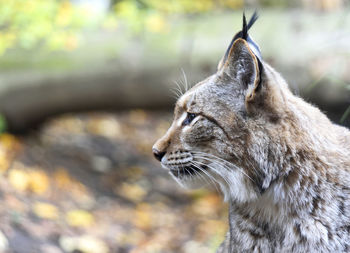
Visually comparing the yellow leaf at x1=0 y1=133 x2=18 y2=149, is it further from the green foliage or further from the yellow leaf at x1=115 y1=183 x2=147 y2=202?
the yellow leaf at x1=115 y1=183 x2=147 y2=202

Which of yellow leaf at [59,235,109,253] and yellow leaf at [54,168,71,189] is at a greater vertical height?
yellow leaf at [59,235,109,253]

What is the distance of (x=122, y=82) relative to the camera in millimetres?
7660

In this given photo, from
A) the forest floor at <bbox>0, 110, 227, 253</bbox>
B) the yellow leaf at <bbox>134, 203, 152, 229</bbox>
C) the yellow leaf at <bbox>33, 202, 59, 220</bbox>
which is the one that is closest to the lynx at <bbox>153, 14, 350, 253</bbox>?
the forest floor at <bbox>0, 110, 227, 253</bbox>

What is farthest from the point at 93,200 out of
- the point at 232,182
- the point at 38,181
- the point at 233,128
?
the point at 233,128

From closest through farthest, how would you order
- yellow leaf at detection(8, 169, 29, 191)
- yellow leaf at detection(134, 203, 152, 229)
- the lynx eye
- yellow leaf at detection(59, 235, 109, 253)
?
the lynx eye
yellow leaf at detection(59, 235, 109, 253)
yellow leaf at detection(8, 169, 29, 191)
yellow leaf at detection(134, 203, 152, 229)

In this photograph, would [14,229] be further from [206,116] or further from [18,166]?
[206,116]

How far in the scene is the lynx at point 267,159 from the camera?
298 centimetres

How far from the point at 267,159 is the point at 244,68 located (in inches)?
21.3

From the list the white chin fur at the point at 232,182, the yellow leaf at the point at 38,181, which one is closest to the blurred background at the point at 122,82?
the yellow leaf at the point at 38,181

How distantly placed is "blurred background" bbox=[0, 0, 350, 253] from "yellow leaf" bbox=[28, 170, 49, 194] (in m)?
0.01

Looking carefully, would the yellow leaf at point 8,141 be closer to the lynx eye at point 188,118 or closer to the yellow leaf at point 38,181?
the yellow leaf at point 38,181

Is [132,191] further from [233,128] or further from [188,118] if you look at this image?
[233,128]

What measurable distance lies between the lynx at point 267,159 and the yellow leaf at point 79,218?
3.55 meters

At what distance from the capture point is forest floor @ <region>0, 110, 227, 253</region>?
19.3 feet
